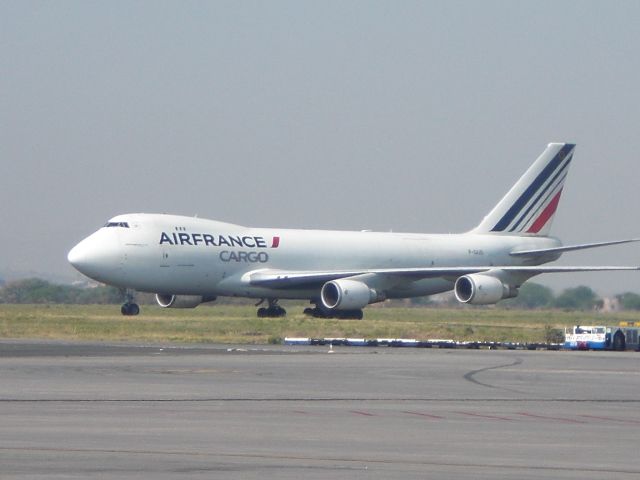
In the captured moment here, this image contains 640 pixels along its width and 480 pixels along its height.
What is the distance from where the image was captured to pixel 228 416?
56.3ft

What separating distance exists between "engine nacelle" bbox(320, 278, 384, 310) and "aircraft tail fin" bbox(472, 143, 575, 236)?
494 inches

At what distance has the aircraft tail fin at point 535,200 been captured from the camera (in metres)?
67.7

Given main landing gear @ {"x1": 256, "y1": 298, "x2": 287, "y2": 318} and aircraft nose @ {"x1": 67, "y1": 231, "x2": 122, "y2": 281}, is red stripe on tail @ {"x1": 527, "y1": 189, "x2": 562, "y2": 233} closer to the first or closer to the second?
main landing gear @ {"x1": 256, "y1": 298, "x2": 287, "y2": 318}

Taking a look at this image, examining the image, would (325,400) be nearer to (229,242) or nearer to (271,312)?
(229,242)

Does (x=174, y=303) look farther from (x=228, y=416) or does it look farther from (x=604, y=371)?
(x=228, y=416)

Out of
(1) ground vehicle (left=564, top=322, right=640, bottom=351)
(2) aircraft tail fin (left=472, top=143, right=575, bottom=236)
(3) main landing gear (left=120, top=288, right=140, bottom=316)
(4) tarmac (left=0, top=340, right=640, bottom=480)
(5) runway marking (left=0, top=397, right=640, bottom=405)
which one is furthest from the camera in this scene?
(2) aircraft tail fin (left=472, top=143, right=575, bottom=236)

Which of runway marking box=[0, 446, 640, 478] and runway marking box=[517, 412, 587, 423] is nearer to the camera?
runway marking box=[0, 446, 640, 478]

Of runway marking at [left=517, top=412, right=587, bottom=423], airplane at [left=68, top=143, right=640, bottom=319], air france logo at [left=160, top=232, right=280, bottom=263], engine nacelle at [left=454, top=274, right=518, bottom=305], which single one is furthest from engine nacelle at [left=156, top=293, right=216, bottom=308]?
runway marking at [left=517, top=412, right=587, bottom=423]

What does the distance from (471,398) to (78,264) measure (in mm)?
35381

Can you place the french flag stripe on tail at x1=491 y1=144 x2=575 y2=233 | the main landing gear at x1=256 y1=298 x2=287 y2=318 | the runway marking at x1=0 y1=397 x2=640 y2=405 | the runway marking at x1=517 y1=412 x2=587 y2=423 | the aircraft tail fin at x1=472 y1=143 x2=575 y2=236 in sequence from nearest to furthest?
1. the runway marking at x1=517 y1=412 x2=587 y2=423
2. the runway marking at x1=0 y1=397 x2=640 y2=405
3. the main landing gear at x1=256 y1=298 x2=287 y2=318
4. the aircraft tail fin at x1=472 y1=143 x2=575 y2=236
5. the french flag stripe on tail at x1=491 y1=144 x2=575 y2=233

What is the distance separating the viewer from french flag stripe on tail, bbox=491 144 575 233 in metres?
67.9

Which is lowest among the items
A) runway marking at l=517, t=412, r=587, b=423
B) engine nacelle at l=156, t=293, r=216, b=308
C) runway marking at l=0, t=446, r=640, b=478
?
runway marking at l=0, t=446, r=640, b=478

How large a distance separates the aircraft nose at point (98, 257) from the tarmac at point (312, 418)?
76.9 ft

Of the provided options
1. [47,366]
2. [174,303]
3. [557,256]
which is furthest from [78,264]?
[47,366]
